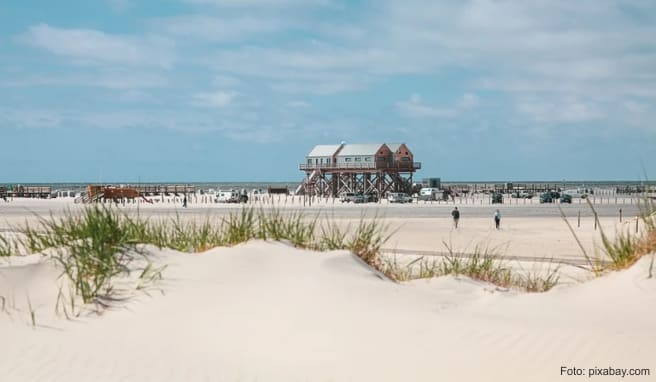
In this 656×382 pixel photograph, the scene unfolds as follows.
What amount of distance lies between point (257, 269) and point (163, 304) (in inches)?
45.3

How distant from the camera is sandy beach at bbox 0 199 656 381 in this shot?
5.79 meters

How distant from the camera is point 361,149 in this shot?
93.4 m

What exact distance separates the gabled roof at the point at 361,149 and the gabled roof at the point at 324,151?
46.4 inches

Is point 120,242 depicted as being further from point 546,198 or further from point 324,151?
point 324,151

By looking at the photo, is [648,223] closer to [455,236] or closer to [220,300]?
[220,300]

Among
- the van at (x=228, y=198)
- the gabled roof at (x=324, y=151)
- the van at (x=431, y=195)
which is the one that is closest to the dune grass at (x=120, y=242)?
the van at (x=228, y=198)

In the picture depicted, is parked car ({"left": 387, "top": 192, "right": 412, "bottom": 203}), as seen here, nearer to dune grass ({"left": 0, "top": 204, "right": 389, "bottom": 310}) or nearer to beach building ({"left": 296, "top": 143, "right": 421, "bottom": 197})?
beach building ({"left": 296, "top": 143, "right": 421, "bottom": 197})

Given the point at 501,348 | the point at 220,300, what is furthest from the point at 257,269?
the point at 501,348

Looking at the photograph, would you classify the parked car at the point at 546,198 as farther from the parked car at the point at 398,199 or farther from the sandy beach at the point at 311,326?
the sandy beach at the point at 311,326

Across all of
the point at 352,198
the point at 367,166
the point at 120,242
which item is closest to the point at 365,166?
the point at 367,166

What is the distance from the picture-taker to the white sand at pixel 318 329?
19.0 ft

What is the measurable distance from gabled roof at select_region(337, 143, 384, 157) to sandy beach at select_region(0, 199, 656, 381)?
84.1 metres

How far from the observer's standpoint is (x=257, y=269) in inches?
310

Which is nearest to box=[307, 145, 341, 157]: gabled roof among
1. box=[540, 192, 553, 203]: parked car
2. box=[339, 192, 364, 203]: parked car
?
box=[339, 192, 364, 203]: parked car
